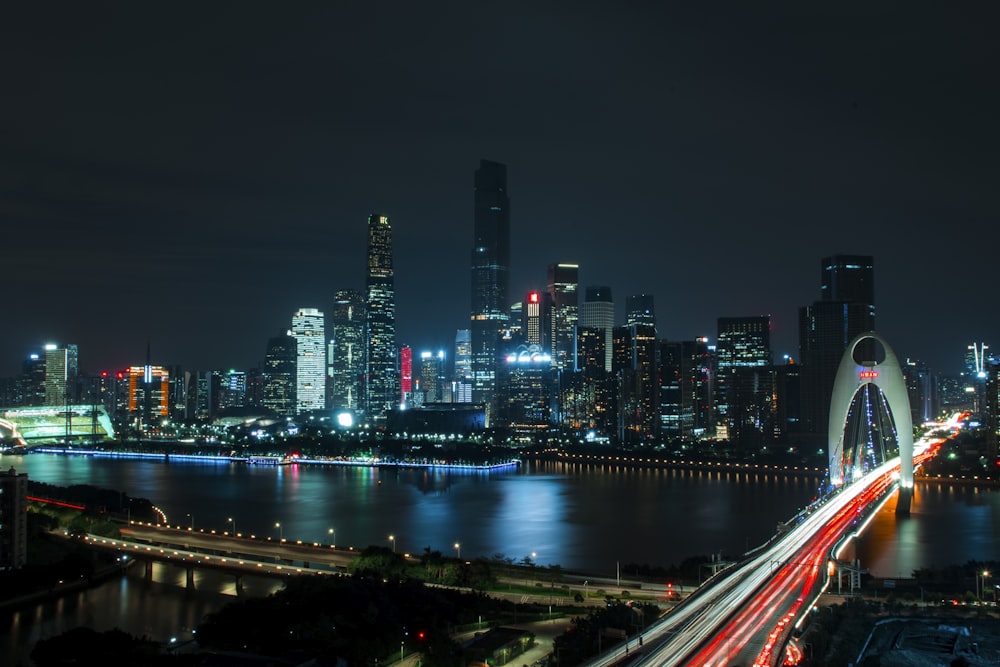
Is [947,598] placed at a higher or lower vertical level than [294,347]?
lower

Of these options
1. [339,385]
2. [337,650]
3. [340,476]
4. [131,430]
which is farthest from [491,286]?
[337,650]

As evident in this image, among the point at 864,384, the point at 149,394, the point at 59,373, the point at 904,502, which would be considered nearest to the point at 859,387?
the point at 864,384

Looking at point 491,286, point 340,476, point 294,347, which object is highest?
point 491,286

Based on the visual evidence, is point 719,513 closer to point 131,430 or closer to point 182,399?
point 131,430

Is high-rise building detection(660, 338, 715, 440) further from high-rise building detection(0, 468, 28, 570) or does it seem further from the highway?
high-rise building detection(0, 468, 28, 570)

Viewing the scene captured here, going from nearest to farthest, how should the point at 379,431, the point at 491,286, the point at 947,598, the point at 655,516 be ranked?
the point at 947,598, the point at 655,516, the point at 379,431, the point at 491,286

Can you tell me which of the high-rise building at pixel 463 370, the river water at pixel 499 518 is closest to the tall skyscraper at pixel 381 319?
the high-rise building at pixel 463 370

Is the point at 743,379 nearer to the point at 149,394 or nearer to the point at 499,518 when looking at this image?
the point at 499,518

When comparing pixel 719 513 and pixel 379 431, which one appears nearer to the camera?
pixel 719 513
